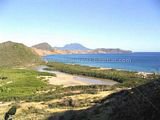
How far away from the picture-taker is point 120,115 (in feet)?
60.6

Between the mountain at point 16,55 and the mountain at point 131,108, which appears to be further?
the mountain at point 16,55

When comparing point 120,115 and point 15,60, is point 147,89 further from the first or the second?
point 15,60

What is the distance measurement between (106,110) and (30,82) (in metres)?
52.9

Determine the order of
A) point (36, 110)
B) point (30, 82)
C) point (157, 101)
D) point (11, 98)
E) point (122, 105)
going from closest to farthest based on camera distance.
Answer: point (157, 101) → point (122, 105) → point (36, 110) → point (11, 98) → point (30, 82)

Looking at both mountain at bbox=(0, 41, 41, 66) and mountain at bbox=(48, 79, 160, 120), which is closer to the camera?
mountain at bbox=(48, 79, 160, 120)

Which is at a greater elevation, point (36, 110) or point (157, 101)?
point (157, 101)

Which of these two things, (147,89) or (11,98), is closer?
(147,89)

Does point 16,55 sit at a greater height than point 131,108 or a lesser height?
lesser

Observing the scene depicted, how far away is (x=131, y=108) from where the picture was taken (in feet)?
61.0

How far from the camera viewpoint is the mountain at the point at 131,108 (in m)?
17.0

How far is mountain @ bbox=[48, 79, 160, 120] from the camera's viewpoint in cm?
1703

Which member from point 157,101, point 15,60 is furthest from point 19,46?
point 157,101

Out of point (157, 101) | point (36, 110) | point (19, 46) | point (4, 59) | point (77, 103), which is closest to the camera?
Answer: point (157, 101)

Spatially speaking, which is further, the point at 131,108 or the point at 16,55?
the point at 16,55
